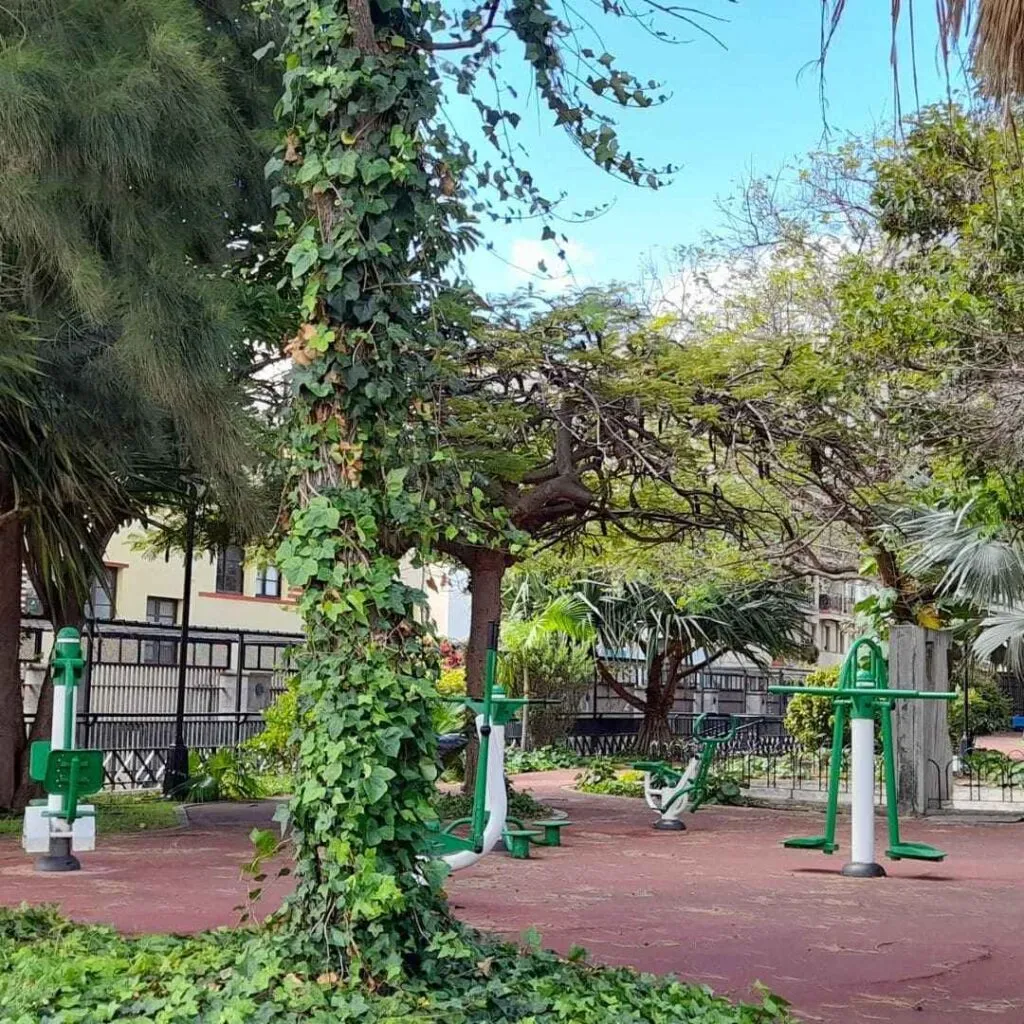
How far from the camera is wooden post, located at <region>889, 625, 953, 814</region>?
48.3 feet

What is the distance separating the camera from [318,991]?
4535 millimetres

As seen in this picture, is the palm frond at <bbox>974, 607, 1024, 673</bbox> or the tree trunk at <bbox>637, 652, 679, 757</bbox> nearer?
the palm frond at <bbox>974, 607, 1024, 673</bbox>

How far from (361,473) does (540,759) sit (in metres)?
18.5

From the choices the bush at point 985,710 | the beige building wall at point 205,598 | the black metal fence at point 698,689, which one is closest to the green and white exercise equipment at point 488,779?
the black metal fence at point 698,689

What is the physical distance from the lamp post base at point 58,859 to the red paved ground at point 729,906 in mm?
137

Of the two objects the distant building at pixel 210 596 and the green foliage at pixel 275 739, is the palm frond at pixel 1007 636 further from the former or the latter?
the distant building at pixel 210 596

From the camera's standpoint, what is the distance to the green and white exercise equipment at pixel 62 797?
9.41 meters

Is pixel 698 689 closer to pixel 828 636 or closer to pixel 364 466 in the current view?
pixel 828 636

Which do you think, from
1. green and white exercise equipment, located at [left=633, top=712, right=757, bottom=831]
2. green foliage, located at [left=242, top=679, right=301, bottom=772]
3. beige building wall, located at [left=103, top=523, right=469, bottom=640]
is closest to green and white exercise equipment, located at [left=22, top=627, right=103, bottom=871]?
green foliage, located at [left=242, top=679, right=301, bottom=772]

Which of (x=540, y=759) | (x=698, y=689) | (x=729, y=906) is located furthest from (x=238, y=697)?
(x=729, y=906)

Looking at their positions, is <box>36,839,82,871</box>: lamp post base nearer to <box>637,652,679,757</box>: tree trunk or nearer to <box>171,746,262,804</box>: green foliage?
<box>171,746,262,804</box>: green foliage

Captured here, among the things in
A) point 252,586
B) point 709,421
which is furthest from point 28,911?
point 252,586

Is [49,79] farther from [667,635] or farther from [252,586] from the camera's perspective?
[252,586]

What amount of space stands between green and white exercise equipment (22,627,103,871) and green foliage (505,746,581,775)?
1290cm
